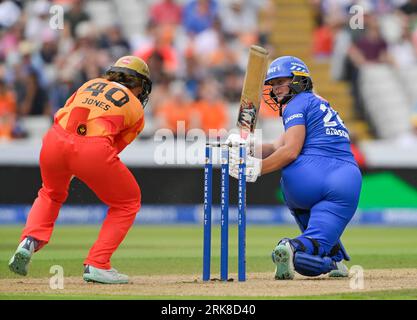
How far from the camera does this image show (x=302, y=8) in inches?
899

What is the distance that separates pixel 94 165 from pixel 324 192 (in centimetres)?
188

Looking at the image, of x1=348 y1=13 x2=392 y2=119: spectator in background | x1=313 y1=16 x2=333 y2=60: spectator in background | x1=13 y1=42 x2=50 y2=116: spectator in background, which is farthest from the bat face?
x1=313 y1=16 x2=333 y2=60: spectator in background

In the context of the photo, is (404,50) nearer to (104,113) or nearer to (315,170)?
(315,170)

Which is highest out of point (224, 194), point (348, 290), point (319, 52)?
point (319, 52)

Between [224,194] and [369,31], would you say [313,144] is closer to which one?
[224,194]

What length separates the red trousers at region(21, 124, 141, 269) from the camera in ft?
27.8

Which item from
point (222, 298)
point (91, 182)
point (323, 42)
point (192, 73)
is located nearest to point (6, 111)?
point (192, 73)

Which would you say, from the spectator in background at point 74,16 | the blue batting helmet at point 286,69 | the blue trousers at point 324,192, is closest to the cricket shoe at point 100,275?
the blue trousers at point 324,192

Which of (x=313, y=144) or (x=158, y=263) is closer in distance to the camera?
(x=313, y=144)

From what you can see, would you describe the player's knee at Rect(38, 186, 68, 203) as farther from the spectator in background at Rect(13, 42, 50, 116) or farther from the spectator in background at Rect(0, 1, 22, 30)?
the spectator in background at Rect(0, 1, 22, 30)

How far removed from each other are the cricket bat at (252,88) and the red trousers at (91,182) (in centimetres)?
107

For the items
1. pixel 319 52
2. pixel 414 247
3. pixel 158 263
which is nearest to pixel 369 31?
pixel 319 52

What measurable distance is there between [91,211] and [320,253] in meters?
9.16

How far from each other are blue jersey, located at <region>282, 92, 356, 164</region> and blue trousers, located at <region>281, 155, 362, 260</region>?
8 cm
